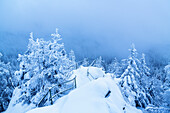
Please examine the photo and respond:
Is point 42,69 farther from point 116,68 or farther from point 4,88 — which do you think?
point 116,68

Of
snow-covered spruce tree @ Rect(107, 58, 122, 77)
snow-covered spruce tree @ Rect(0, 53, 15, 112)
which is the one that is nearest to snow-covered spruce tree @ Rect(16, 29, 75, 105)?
snow-covered spruce tree @ Rect(0, 53, 15, 112)

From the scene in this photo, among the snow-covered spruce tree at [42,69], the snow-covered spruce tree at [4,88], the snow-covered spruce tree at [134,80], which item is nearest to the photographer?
the snow-covered spruce tree at [42,69]

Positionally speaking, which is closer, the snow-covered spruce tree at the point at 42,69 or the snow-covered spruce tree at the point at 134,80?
the snow-covered spruce tree at the point at 42,69

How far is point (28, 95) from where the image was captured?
12.7 m

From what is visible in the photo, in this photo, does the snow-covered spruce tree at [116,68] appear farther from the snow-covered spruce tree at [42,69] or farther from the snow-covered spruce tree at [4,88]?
the snow-covered spruce tree at [4,88]

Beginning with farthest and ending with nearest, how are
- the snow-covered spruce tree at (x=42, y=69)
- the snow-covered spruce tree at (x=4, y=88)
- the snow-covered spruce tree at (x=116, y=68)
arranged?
1. the snow-covered spruce tree at (x=116, y=68)
2. the snow-covered spruce tree at (x=4, y=88)
3. the snow-covered spruce tree at (x=42, y=69)

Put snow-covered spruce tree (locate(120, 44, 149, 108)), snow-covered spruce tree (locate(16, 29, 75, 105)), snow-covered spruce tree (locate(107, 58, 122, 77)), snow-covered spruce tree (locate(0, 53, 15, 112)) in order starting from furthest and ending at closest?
snow-covered spruce tree (locate(107, 58, 122, 77)) → snow-covered spruce tree (locate(0, 53, 15, 112)) → snow-covered spruce tree (locate(120, 44, 149, 108)) → snow-covered spruce tree (locate(16, 29, 75, 105))

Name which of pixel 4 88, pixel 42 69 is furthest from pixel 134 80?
pixel 4 88

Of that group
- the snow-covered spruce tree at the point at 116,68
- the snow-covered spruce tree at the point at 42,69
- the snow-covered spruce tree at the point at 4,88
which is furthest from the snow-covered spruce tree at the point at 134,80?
the snow-covered spruce tree at the point at 4,88

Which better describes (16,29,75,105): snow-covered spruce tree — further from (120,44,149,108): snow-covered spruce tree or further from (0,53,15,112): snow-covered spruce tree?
(120,44,149,108): snow-covered spruce tree

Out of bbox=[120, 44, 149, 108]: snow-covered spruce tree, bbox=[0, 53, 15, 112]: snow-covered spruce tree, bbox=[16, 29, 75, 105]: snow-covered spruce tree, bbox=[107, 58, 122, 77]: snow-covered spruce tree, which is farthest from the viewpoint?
bbox=[107, 58, 122, 77]: snow-covered spruce tree

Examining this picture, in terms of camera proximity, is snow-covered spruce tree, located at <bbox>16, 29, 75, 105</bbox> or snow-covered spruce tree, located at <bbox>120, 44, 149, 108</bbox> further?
snow-covered spruce tree, located at <bbox>120, 44, 149, 108</bbox>

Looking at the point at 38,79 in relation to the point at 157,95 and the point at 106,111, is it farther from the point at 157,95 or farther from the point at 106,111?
the point at 157,95

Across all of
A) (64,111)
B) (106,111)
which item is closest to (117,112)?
(106,111)
